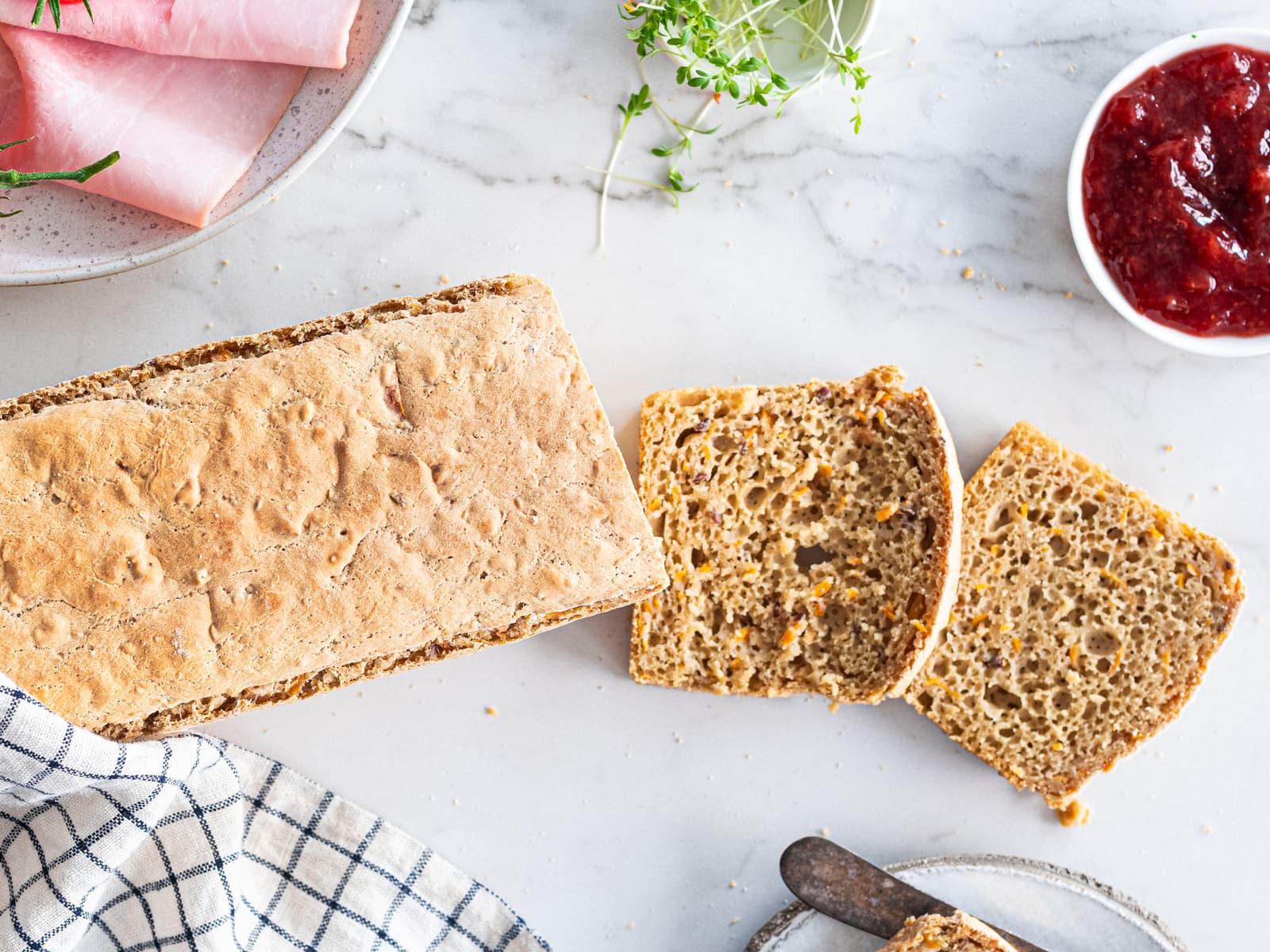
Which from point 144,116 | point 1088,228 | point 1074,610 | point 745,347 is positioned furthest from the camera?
point 745,347

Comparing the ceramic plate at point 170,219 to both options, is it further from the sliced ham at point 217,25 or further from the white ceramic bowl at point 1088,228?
the white ceramic bowl at point 1088,228

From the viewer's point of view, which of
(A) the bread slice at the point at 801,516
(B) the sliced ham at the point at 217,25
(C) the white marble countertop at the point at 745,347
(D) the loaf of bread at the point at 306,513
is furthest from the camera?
(C) the white marble countertop at the point at 745,347

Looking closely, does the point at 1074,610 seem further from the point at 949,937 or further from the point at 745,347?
the point at 745,347

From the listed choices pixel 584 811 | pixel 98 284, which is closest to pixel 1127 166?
pixel 584 811

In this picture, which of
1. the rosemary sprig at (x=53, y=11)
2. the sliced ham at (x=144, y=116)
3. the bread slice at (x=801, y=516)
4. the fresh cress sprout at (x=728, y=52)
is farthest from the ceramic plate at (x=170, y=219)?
the bread slice at (x=801, y=516)

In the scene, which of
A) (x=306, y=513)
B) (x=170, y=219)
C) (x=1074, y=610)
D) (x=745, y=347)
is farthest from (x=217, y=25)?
(x=1074, y=610)
